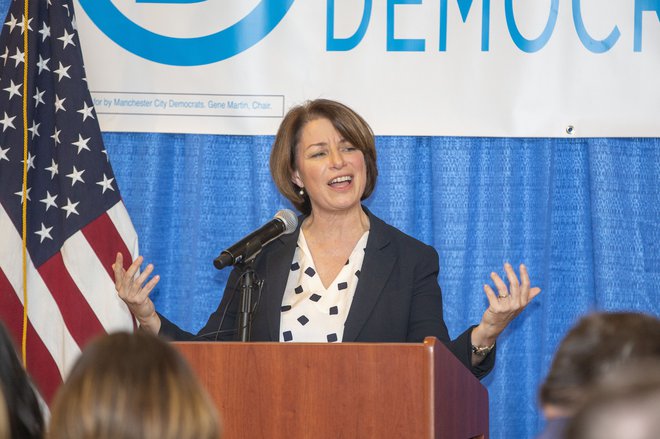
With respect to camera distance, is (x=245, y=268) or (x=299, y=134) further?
(x=299, y=134)

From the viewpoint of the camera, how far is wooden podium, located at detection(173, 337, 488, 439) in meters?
2.39

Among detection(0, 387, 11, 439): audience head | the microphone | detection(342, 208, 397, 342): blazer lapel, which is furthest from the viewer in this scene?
detection(342, 208, 397, 342): blazer lapel

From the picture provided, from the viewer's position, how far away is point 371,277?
3.40m

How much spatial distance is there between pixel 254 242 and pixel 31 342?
1770mm

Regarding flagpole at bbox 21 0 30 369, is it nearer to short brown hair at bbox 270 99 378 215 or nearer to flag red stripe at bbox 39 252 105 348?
flag red stripe at bbox 39 252 105 348

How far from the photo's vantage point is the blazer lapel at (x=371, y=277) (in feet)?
10.8

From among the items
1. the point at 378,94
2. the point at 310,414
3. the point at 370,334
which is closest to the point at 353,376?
the point at 310,414

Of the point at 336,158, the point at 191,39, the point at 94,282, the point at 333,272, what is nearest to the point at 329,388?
the point at 333,272

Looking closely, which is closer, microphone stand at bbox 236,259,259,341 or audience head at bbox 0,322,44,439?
audience head at bbox 0,322,44,439

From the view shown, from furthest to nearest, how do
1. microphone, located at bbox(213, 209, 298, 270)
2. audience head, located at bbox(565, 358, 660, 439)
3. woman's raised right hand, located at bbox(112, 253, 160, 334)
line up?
woman's raised right hand, located at bbox(112, 253, 160, 334), microphone, located at bbox(213, 209, 298, 270), audience head, located at bbox(565, 358, 660, 439)

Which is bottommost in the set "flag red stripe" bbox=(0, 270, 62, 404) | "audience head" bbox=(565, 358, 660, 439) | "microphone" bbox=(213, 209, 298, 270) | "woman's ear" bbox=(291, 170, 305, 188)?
"flag red stripe" bbox=(0, 270, 62, 404)

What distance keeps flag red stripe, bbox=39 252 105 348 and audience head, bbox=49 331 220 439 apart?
3.08 metres

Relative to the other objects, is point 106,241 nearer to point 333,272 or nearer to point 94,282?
point 94,282

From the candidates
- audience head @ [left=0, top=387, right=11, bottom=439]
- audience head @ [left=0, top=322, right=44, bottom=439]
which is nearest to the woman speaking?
audience head @ [left=0, top=322, right=44, bottom=439]
